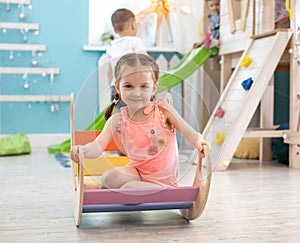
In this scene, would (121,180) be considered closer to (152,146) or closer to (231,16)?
(152,146)

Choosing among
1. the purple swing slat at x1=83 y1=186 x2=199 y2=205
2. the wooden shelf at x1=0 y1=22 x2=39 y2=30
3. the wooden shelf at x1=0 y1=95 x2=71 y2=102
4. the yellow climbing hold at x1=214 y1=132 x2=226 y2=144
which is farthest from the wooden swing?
the wooden shelf at x1=0 y1=22 x2=39 y2=30

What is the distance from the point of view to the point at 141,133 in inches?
59.2

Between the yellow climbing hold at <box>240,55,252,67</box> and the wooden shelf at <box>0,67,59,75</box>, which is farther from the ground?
the yellow climbing hold at <box>240,55,252,67</box>

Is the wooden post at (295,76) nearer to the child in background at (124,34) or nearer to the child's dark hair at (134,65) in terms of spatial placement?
the child in background at (124,34)

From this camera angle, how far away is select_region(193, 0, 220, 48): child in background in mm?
3600

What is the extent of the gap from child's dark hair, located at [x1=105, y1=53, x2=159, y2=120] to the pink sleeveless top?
0.08 meters

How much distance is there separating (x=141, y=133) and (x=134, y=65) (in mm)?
199

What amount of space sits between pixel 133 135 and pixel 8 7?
2766mm

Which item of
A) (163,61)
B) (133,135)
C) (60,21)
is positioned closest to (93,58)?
(60,21)

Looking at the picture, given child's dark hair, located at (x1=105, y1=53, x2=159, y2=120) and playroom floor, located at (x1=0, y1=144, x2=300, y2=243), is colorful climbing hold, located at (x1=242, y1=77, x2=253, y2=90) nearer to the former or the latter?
playroom floor, located at (x1=0, y1=144, x2=300, y2=243)

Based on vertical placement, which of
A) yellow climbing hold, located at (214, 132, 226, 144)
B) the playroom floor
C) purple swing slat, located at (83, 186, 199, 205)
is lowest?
the playroom floor

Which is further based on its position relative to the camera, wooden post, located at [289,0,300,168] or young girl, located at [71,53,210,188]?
wooden post, located at [289,0,300,168]

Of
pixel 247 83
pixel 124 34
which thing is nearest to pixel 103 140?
pixel 124 34

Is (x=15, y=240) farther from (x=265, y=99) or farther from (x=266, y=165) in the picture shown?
(x=265, y=99)
